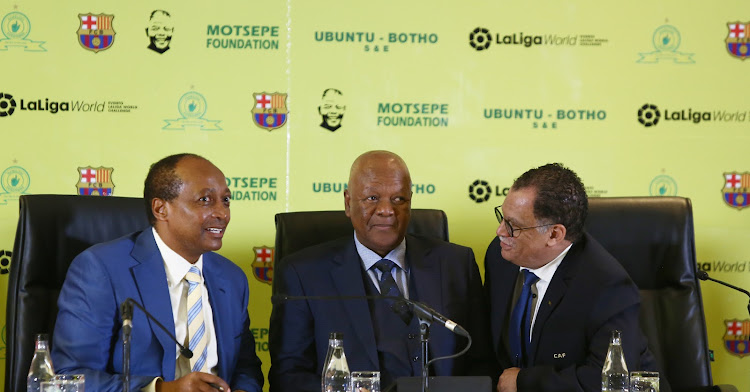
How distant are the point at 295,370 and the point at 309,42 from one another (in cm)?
183

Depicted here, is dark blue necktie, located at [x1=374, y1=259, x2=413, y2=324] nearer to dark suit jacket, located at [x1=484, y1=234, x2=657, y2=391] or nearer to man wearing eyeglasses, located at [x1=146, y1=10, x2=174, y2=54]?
dark suit jacket, located at [x1=484, y1=234, x2=657, y2=391]

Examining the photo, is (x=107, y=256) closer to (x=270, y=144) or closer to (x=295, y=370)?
(x=295, y=370)

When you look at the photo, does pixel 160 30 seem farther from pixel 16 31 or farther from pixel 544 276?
pixel 544 276

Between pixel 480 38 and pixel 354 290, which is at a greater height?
pixel 480 38

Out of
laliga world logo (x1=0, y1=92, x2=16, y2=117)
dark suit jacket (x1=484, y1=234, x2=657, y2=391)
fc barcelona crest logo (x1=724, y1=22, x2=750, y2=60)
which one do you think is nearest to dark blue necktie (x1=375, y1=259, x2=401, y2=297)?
dark suit jacket (x1=484, y1=234, x2=657, y2=391)

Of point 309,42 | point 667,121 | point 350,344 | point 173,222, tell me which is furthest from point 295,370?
point 667,121

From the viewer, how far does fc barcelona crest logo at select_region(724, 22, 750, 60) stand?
481 cm

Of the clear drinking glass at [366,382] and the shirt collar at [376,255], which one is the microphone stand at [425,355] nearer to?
the clear drinking glass at [366,382]

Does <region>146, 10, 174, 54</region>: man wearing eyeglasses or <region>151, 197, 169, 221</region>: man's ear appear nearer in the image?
<region>151, 197, 169, 221</region>: man's ear

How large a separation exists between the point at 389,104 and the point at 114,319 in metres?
1.98

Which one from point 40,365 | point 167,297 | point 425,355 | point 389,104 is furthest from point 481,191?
point 40,365

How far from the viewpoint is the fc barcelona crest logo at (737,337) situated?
4.80 meters

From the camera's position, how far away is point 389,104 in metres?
4.66

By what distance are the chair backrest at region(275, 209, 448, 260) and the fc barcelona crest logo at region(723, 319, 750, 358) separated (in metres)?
1.82
